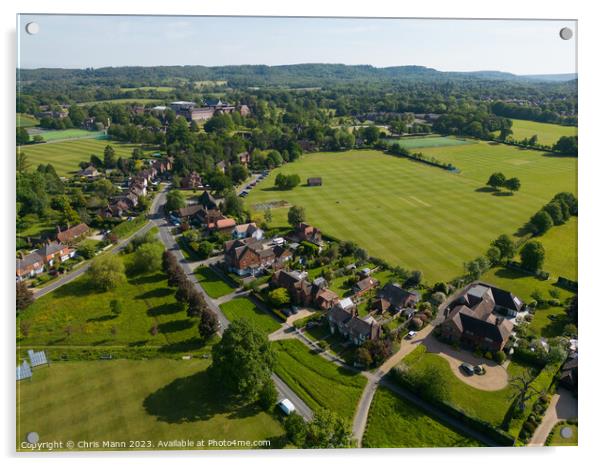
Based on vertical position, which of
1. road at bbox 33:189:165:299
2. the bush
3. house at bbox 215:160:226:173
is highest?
house at bbox 215:160:226:173

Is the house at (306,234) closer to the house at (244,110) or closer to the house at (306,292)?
the house at (306,292)

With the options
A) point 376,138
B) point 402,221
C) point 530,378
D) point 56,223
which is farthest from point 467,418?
point 376,138

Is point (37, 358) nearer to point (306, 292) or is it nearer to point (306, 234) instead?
point (306, 292)

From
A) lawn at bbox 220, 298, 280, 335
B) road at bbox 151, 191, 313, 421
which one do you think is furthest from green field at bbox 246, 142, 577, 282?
lawn at bbox 220, 298, 280, 335

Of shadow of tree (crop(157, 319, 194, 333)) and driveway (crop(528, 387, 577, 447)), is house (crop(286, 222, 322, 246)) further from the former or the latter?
driveway (crop(528, 387, 577, 447))

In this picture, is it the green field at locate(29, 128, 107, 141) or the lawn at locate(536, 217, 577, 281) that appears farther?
the green field at locate(29, 128, 107, 141)

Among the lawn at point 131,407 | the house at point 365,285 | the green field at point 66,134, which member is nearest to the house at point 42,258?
the lawn at point 131,407
